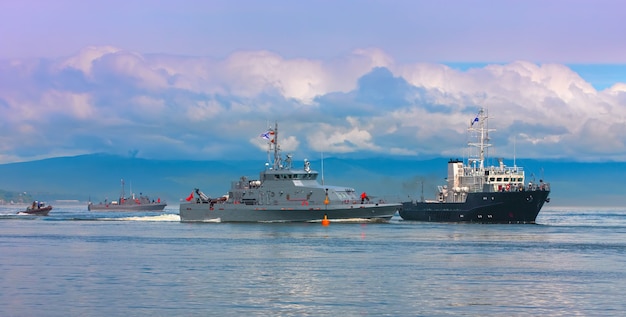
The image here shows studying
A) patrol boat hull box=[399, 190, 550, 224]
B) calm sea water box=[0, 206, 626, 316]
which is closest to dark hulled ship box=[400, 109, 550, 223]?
patrol boat hull box=[399, 190, 550, 224]

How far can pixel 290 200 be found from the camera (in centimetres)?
11206

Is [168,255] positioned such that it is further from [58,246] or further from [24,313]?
[24,313]

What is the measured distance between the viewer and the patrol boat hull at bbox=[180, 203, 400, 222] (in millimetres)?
111750

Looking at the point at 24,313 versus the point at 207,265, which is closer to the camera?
the point at 24,313

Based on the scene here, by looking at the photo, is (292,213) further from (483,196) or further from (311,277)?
(311,277)

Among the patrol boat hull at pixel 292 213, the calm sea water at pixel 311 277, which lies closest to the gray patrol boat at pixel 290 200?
the patrol boat hull at pixel 292 213

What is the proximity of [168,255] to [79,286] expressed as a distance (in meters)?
19.3

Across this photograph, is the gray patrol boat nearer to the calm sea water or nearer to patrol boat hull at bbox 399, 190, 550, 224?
patrol boat hull at bbox 399, 190, 550, 224

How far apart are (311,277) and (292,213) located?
213 feet

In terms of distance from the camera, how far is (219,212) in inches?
4668

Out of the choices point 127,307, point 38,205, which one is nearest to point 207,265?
point 127,307

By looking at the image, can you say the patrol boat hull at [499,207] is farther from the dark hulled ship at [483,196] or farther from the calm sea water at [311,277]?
the calm sea water at [311,277]

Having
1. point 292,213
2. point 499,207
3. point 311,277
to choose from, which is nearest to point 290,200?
point 292,213

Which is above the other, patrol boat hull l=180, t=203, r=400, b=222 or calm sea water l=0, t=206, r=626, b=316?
patrol boat hull l=180, t=203, r=400, b=222
